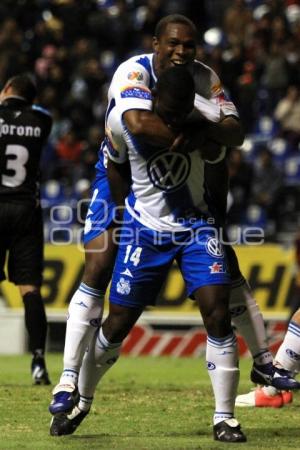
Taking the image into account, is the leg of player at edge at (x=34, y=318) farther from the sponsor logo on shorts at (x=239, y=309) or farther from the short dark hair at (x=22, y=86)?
the sponsor logo on shorts at (x=239, y=309)

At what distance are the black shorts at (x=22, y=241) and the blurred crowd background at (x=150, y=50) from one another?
19.4 feet

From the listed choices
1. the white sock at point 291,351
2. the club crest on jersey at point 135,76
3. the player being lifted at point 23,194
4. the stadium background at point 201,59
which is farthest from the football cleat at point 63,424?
the stadium background at point 201,59

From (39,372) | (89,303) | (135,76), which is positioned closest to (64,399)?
(89,303)

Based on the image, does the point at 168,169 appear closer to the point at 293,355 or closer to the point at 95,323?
the point at 95,323

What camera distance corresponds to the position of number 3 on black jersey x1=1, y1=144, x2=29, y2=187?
1048 centimetres

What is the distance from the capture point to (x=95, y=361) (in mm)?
7035

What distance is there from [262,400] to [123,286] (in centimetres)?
229

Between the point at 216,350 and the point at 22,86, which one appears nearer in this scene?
the point at 216,350

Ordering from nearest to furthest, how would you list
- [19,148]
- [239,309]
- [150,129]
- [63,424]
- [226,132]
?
[150,129] → [226,132] → [63,424] → [239,309] → [19,148]

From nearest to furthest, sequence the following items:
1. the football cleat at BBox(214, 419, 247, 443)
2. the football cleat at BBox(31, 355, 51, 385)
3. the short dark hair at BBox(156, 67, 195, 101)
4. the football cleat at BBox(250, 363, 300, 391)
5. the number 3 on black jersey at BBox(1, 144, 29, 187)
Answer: the short dark hair at BBox(156, 67, 195, 101) → the football cleat at BBox(214, 419, 247, 443) → the football cleat at BBox(250, 363, 300, 391) → the football cleat at BBox(31, 355, 51, 385) → the number 3 on black jersey at BBox(1, 144, 29, 187)

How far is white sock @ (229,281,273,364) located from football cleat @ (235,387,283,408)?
2.12 feet

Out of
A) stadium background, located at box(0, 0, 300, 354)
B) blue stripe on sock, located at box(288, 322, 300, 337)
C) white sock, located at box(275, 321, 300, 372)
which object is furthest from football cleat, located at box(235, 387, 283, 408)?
stadium background, located at box(0, 0, 300, 354)

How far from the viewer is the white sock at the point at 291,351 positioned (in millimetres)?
8039

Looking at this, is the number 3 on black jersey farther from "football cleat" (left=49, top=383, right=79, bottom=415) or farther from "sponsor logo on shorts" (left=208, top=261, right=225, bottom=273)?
"sponsor logo on shorts" (left=208, top=261, right=225, bottom=273)
